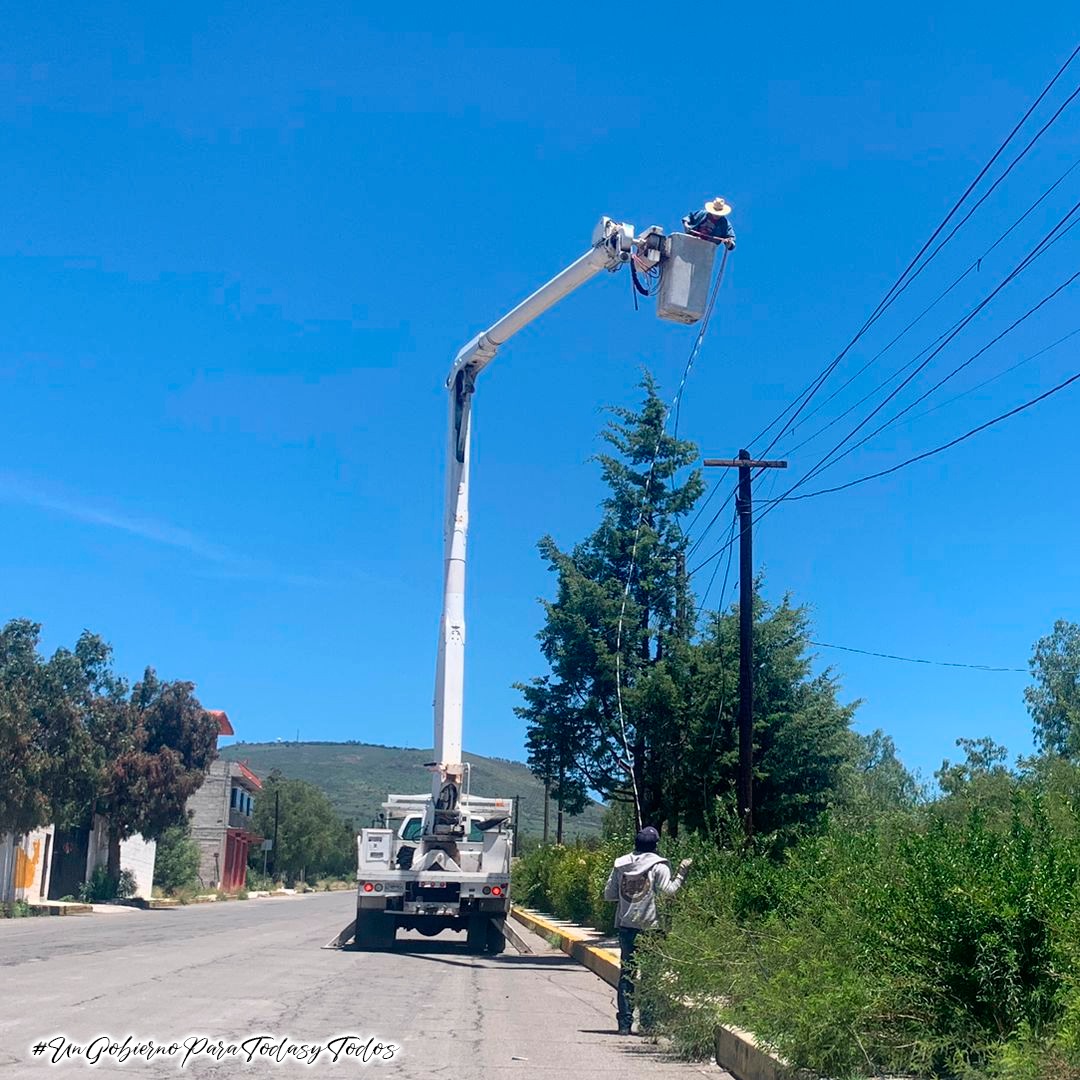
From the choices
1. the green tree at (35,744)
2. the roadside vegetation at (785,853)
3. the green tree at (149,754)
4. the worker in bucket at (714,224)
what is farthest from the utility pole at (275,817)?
the worker in bucket at (714,224)

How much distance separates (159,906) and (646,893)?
43.9m

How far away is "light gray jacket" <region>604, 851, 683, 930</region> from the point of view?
10984 mm

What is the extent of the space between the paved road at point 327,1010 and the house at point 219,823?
58976mm

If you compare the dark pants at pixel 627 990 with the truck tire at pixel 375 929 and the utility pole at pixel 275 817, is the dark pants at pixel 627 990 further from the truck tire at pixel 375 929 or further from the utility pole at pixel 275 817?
the utility pole at pixel 275 817

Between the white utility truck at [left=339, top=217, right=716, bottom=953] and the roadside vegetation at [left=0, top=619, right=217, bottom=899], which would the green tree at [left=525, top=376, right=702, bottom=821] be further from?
the roadside vegetation at [left=0, top=619, right=217, bottom=899]

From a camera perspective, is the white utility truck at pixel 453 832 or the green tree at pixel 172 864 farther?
the green tree at pixel 172 864

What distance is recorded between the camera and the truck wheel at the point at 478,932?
1858cm

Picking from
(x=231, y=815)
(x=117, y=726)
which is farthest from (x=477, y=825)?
(x=231, y=815)

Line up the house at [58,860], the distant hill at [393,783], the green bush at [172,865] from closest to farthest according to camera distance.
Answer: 1. the house at [58,860]
2. the green bush at [172,865]
3. the distant hill at [393,783]

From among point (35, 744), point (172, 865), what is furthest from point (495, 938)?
point (172, 865)

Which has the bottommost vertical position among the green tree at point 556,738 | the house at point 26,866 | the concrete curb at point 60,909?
the concrete curb at point 60,909

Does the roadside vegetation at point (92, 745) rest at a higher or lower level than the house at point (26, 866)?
higher

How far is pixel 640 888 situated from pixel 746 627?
8.93 metres

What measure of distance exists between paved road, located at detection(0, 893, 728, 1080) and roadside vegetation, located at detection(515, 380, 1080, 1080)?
1.17 meters
